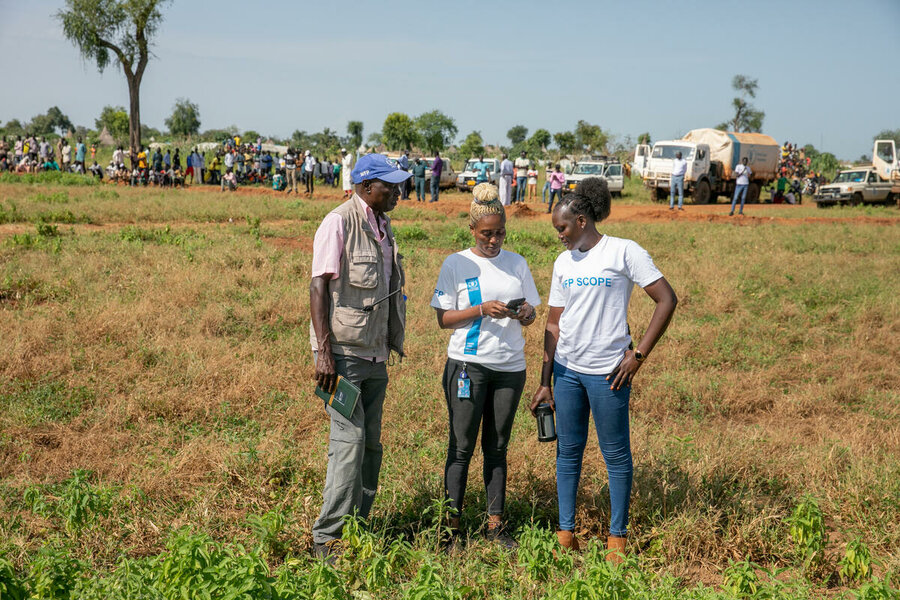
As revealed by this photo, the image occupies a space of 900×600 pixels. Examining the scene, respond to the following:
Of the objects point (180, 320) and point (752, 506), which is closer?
point (752, 506)

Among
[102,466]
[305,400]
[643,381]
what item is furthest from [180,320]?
[643,381]

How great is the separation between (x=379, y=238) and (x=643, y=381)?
144 inches

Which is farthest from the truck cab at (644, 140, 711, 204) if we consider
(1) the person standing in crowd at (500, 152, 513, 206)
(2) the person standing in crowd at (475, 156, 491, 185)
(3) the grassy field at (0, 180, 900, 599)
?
(3) the grassy field at (0, 180, 900, 599)

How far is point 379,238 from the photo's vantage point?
11.5 feet

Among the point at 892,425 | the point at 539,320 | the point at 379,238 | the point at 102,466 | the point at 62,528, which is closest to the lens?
the point at 379,238

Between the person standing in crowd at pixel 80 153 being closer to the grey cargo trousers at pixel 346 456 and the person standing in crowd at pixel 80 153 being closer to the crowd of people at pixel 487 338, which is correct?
the crowd of people at pixel 487 338

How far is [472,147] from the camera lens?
58906mm

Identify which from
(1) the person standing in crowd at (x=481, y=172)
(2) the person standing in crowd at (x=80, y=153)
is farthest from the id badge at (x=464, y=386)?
(2) the person standing in crowd at (x=80, y=153)

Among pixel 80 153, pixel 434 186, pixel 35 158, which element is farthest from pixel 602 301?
pixel 35 158

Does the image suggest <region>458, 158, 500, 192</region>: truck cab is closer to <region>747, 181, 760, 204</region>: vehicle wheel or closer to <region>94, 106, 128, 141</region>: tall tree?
<region>747, 181, 760, 204</region>: vehicle wheel

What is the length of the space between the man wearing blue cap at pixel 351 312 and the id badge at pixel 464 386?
15.9 inches

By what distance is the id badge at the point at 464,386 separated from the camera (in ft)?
11.7

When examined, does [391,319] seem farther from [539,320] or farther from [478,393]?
[539,320]

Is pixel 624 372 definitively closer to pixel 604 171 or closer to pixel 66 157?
pixel 604 171
